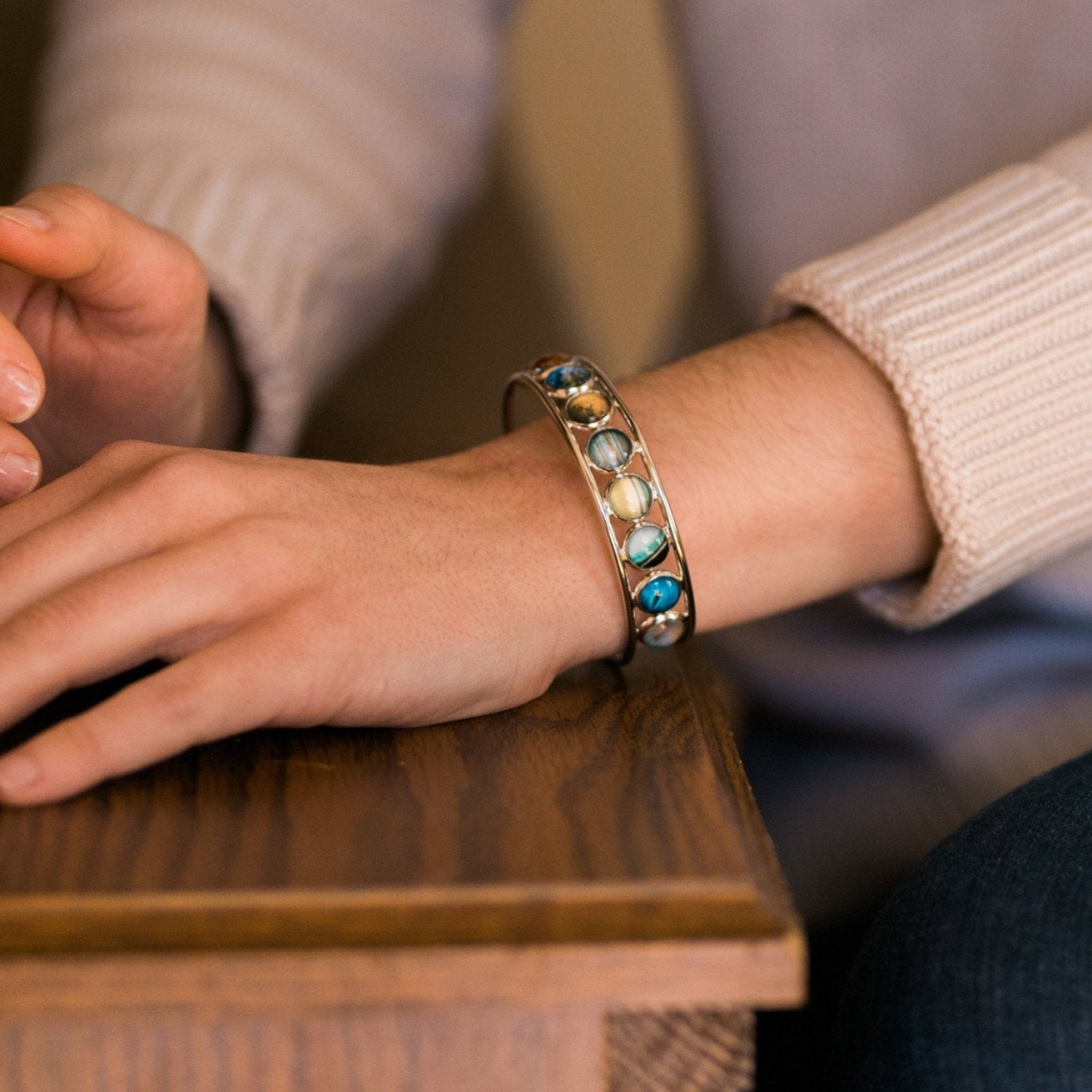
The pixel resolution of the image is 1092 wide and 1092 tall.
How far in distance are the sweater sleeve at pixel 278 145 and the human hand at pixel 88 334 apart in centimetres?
12

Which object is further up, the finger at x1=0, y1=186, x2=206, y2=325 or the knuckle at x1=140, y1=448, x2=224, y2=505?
the finger at x1=0, y1=186, x2=206, y2=325

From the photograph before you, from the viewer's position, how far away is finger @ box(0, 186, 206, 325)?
455 millimetres

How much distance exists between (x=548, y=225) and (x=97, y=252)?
1.04m

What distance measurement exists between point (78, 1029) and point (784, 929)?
18 cm

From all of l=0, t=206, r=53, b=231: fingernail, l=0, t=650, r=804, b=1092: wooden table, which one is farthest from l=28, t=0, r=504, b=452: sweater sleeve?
l=0, t=650, r=804, b=1092: wooden table

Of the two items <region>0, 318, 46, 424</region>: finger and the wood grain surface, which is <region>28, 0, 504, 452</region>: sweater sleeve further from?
the wood grain surface

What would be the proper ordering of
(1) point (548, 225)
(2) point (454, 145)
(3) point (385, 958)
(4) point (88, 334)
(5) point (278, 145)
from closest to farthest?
(3) point (385, 958) < (4) point (88, 334) < (5) point (278, 145) < (2) point (454, 145) < (1) point (548, 225)

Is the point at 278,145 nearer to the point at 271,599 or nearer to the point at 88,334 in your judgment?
the point at 88,334

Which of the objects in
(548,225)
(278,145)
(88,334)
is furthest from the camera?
(548,225)

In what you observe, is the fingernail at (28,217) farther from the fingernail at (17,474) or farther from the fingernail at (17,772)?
the fingernail at (17,772)

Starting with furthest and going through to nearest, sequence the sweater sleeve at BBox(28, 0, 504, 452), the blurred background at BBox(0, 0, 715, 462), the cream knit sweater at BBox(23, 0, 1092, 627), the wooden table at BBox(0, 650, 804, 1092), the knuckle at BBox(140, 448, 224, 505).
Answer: the blurred background at BBox(0, 0, 715, 462) < the sweater sleeve at BBox(28, 0, 504, 452) < the cream knit sweater at BBox(23, 0, 1092, 627) < the knuckle at BBox(140, 448, 224, 505) < the wooden table at BBox(0, 650, 804, 1092)

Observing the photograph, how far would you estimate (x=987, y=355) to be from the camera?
480 mm

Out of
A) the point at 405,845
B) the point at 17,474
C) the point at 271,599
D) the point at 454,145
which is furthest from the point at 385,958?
the point at 454,145

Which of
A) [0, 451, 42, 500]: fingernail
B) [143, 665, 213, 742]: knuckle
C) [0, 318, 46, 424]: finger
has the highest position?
[0, 318, 46, 424]: finger
